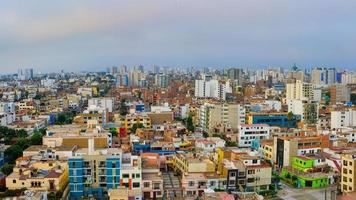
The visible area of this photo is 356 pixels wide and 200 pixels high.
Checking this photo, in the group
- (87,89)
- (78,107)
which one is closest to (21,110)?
(78,107)

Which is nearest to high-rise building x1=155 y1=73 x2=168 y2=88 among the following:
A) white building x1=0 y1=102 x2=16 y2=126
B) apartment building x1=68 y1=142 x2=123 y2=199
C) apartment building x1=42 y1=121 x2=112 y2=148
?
white building x1=0 y1=102 x2=16 y2=126

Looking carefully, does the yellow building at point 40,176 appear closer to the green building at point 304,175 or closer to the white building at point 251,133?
the green building at point 304,175

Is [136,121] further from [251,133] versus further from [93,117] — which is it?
[251,133]

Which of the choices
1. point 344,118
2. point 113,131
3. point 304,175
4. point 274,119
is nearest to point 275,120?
point 274,119

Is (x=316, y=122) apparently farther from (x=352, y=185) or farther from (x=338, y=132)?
(x=352, y=185)

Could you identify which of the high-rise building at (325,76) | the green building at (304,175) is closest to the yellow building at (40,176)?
the green building at (304,175)
